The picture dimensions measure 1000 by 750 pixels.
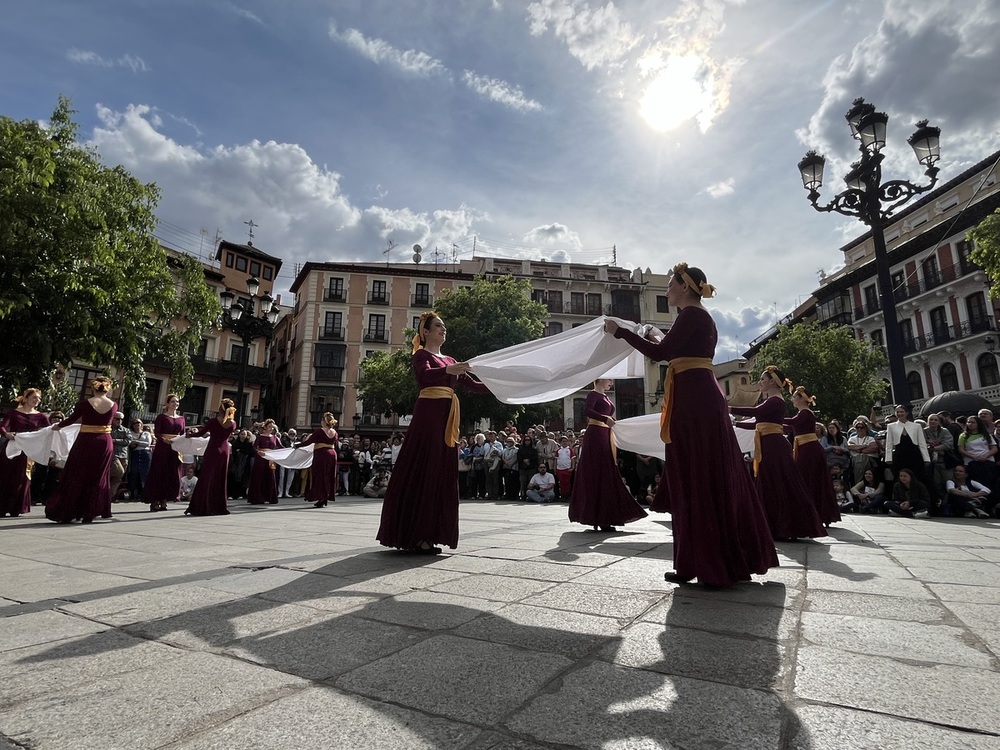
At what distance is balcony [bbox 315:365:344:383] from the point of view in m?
45.8

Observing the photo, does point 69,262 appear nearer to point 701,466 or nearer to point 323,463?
point 323,463

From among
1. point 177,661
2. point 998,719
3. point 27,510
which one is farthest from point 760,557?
point 27,510

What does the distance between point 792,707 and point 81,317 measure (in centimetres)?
1508

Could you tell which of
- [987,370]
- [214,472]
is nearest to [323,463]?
[214,472]

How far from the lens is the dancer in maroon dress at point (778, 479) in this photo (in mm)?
6352

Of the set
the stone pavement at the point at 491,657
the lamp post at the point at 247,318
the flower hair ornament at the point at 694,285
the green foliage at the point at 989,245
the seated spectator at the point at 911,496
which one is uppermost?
the green foliage at the point at 989,245

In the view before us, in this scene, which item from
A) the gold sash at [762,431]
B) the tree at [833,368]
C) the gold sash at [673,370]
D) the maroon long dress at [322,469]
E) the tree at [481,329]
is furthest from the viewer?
the tree at [481,329]

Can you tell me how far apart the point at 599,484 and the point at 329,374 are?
4185 cm

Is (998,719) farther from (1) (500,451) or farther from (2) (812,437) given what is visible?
(1) (500,451)

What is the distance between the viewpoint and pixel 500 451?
16.9 meters

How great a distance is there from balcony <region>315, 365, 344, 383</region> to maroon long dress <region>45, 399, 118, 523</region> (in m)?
38.0

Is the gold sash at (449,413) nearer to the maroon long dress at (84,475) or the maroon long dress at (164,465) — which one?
the maroon long dress at (84,475)

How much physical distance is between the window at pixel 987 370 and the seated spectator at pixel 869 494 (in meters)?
27.7

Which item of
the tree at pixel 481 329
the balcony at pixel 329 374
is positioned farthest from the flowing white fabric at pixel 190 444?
the balcony at pixel 329 374
